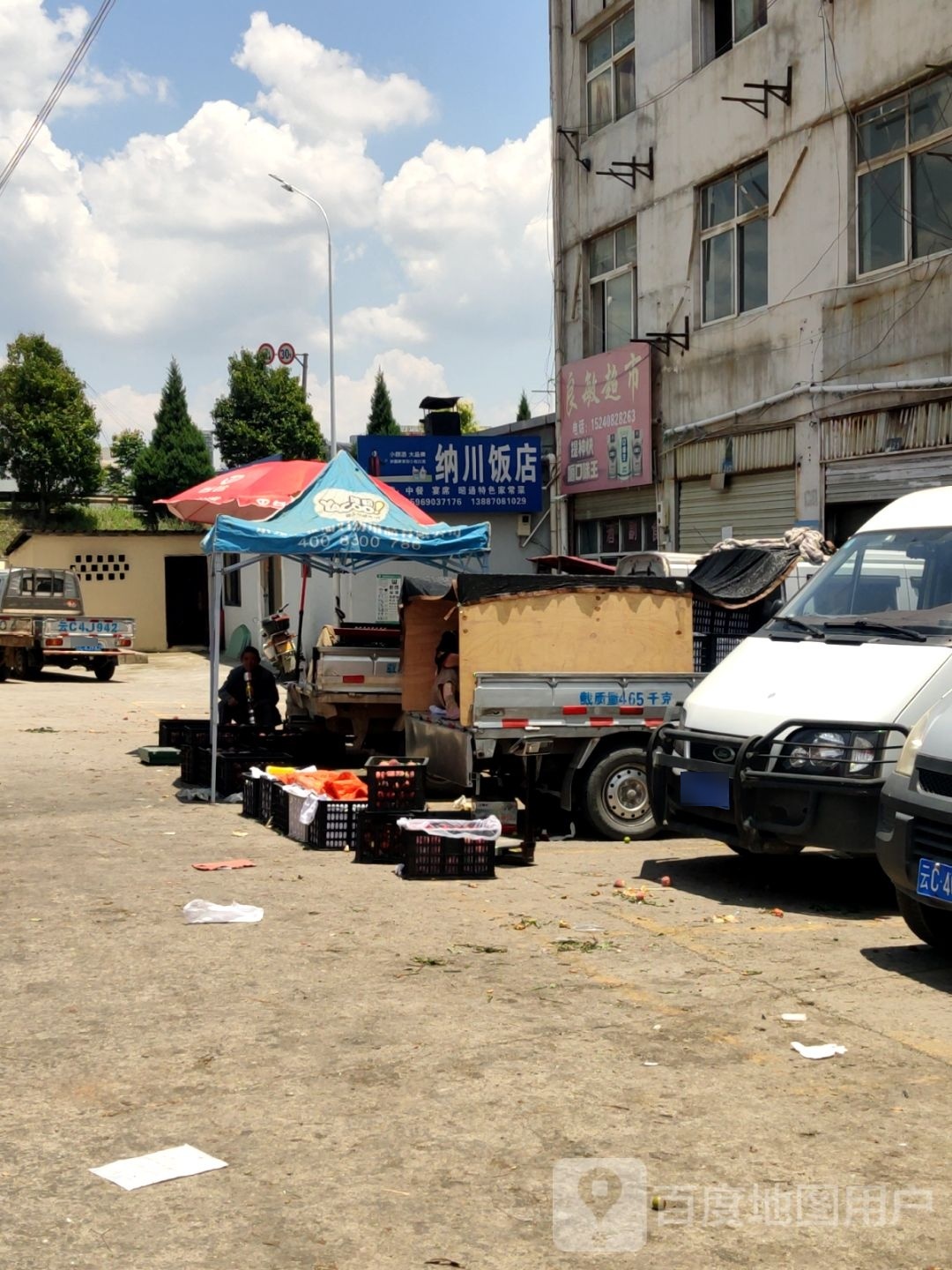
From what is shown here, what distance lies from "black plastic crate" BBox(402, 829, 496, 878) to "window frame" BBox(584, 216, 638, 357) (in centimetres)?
1386

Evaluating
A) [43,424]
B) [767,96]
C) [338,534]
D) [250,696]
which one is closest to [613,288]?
[767,96]

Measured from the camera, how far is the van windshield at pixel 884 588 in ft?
28.3

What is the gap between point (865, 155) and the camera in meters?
16.6

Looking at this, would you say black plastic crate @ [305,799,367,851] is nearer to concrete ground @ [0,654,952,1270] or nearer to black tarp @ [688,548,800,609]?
concrete ground @ [0,654,952,1270]

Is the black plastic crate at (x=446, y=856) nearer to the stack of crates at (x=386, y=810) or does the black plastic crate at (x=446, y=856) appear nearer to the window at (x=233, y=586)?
the stack of crates at (x=386, y=810)

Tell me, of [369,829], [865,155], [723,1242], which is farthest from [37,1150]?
[865,155]

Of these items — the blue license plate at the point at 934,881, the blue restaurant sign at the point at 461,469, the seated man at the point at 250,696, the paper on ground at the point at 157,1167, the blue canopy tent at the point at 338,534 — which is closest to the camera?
the paper on ground at the point at 157,1167

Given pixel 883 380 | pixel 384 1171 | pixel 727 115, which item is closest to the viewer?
pixel 384 1171

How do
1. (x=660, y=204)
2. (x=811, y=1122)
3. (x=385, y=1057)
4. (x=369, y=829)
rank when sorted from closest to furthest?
1. (x=811, y=1122)
2. (x=385, y=1057)
3. (x=369, y=829)
4. (x=660, y=204)

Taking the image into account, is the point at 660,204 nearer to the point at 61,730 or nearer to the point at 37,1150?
the point at 61,730

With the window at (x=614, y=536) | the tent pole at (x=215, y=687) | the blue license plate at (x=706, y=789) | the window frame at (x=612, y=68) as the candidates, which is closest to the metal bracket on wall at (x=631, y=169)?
the window frame at (x=612, y=68)

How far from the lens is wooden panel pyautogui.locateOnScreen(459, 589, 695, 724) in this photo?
11102 millimetres

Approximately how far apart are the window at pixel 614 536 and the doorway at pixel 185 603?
19991 millimetres

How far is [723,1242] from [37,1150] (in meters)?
2.24
